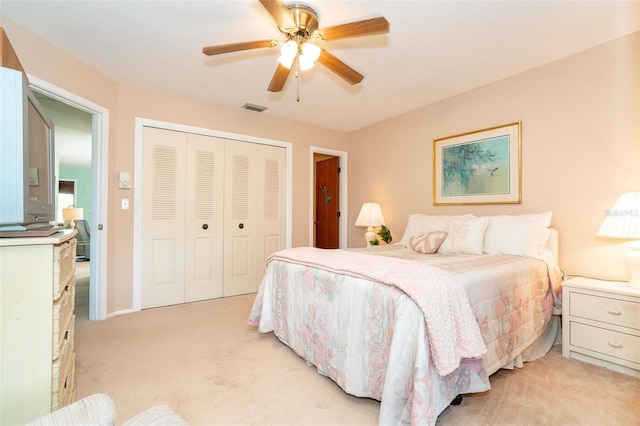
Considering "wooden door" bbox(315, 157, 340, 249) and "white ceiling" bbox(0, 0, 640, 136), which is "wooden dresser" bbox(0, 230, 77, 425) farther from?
"wooden door" bbox(315, 157, 340, 249)

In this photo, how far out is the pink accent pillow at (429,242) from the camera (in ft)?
8.97

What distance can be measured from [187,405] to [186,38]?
2512 millimetres

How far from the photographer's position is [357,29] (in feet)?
5.49

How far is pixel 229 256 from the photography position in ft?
12.4

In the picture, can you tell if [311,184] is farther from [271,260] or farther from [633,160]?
[633,160]

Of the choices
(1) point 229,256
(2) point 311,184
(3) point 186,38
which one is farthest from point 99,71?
(2) point 311,184

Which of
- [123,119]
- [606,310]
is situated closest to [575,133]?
[606,310]

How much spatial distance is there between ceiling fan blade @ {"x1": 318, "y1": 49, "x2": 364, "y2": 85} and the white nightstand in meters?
2.19

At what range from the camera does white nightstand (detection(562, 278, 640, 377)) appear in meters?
1.92

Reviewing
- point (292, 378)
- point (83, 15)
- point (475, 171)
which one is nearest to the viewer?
point (292, 378)

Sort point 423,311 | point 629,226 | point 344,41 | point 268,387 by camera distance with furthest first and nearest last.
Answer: point 344,41 → point 629,226 → point 268,387 → point 423,311

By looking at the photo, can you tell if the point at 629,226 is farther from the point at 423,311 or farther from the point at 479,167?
the point at 423,311

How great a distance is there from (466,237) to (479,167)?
897 millimetres

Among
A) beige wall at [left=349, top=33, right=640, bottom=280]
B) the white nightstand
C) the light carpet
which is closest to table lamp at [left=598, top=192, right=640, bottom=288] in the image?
the white nightstand
